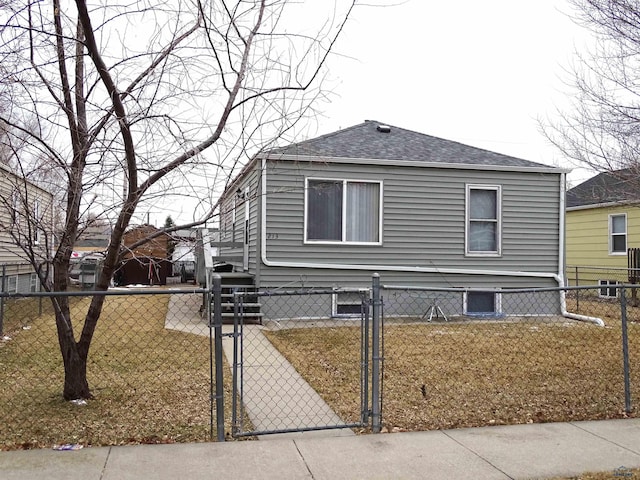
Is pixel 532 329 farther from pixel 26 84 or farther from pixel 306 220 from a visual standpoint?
pixel 26 84

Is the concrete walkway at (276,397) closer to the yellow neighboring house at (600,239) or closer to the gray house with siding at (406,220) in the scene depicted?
the gray house with siding at (406,220)

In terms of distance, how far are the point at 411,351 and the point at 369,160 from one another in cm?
474

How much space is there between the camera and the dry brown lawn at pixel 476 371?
218 inches

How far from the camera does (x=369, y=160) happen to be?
39.1 feet

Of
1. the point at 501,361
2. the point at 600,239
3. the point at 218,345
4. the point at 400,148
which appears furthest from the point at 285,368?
the point at 600,239

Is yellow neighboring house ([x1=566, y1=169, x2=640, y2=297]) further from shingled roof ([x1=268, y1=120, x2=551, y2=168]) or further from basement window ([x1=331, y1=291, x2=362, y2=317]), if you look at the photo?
basement window ([x1=331, y1=291, x2=362, y2=317])

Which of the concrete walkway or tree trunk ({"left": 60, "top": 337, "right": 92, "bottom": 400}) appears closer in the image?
the concrete walkway

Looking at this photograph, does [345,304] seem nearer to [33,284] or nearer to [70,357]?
[70,357]

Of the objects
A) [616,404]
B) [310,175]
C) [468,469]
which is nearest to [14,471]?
[468,469]

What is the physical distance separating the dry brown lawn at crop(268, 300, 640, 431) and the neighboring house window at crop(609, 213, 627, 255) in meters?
8.16

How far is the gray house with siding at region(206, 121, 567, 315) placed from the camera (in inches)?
459

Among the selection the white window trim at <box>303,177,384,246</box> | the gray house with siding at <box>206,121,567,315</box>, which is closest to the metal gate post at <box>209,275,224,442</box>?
the gray house with siding at <box>206,121,567,315</box>

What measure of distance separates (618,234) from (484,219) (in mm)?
8148

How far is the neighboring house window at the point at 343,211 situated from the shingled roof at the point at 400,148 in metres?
0.63
